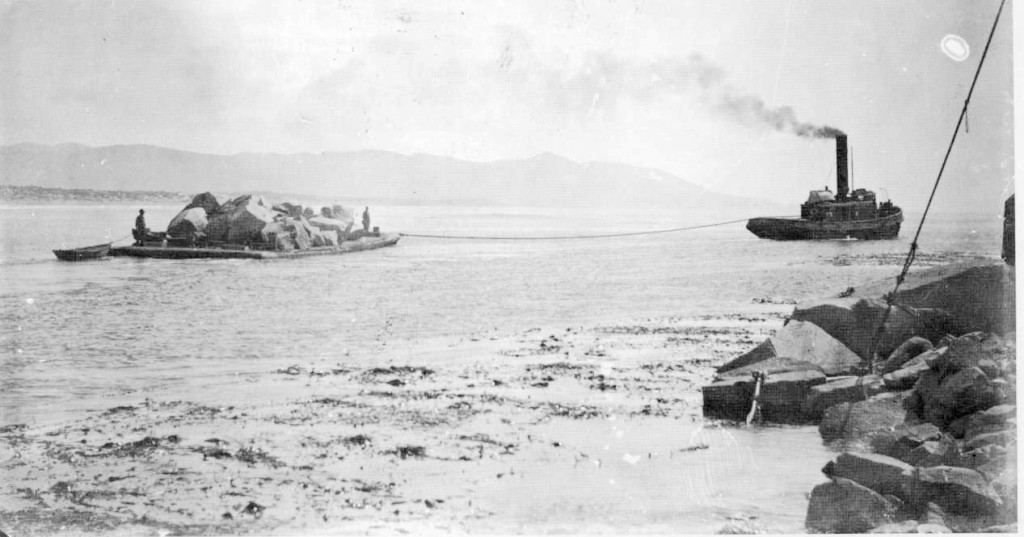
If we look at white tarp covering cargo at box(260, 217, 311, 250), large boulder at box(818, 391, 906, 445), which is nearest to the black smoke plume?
large boulder at box(818, 391, 906, 445)

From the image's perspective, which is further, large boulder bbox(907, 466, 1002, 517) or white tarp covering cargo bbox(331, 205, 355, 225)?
white tarp covering cargo bbox(331, 205, 355, 225)

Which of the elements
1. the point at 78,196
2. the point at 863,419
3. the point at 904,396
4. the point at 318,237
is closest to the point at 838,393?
the point at 863,419

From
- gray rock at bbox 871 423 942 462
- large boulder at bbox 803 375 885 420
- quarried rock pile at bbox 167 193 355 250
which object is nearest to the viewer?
gray rock at bbox 871 423 942 462

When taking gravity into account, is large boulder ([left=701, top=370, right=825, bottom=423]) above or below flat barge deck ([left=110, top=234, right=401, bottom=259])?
below

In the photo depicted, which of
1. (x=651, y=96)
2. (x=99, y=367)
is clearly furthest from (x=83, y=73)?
(x=651, y=96)

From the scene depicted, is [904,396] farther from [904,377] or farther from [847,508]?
[847,508]

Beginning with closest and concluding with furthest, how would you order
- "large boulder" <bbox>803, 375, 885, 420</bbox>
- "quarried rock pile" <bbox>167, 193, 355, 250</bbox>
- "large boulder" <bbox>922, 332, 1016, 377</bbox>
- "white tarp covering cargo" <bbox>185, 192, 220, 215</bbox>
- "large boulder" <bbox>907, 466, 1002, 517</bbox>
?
1. "large boulder" <bbox>907, 466, 1002, 517</bbox>
2. "large boulder" <bbox>922, 332, 1016, 377</bbox>
3. "large boulder" <bbox>803, 375, 885, 420</bbox>
4. "white tarp covering cargo" <bbox>185, 192, 220, 215</bbox>
5. "quarried rock pile" <bbox>167, 193, 355, 250</bbox>

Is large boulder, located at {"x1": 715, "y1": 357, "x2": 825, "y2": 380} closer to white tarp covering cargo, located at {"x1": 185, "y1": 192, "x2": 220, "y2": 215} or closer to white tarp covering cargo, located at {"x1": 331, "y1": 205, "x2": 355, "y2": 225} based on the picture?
white tarp covering cargo, located at {"x1": 331, "y1": 205, "x2": 355, "y2": 225}
